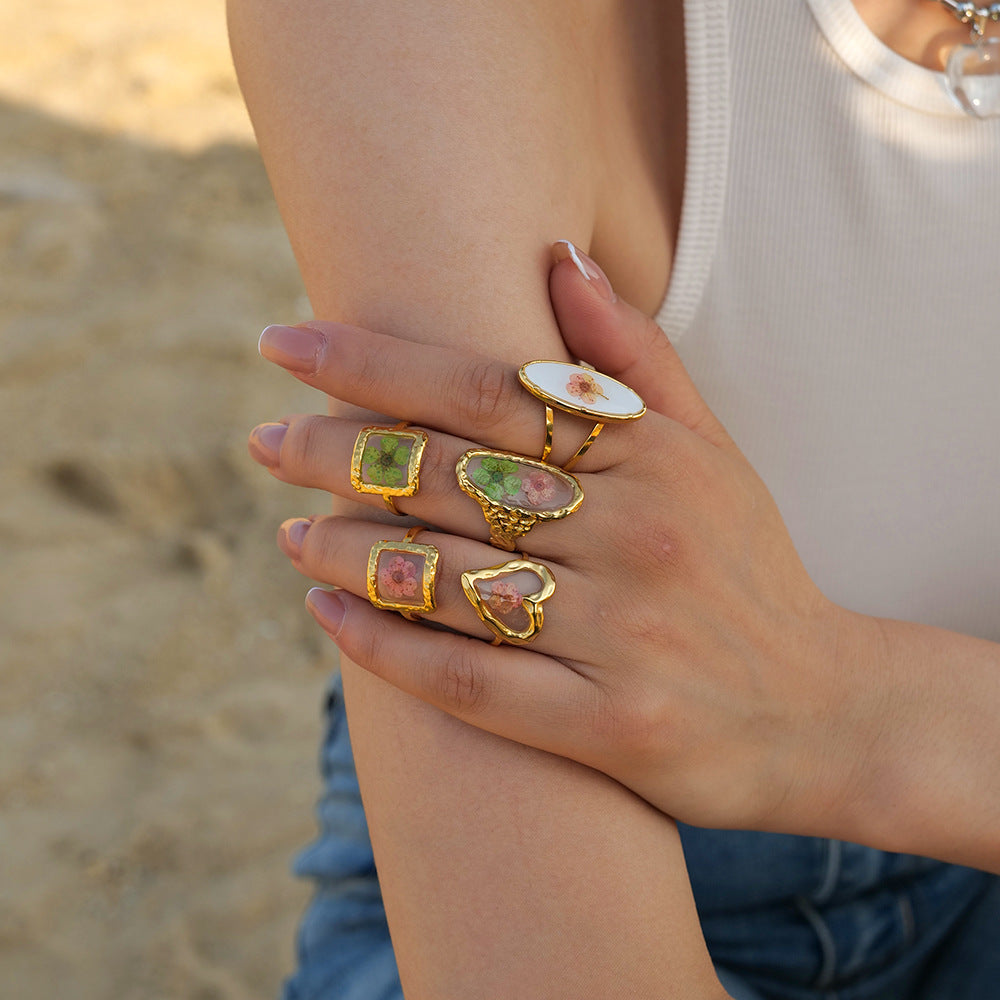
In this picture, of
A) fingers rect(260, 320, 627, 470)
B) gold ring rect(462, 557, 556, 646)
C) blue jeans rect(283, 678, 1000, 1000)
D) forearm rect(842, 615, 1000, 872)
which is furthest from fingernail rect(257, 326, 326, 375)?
blue jeans rect(283, 678, 1000, 1000)

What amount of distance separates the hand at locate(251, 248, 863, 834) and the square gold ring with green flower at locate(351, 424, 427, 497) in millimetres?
13

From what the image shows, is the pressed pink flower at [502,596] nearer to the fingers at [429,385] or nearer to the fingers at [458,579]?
the fingers at [458,579]

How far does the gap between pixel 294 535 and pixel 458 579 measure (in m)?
0.20

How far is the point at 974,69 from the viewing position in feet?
3.45

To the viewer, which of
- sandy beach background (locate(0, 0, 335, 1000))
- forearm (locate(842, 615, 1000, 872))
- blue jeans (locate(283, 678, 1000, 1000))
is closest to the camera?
forearm (locate(842, 615, 1000, 872))

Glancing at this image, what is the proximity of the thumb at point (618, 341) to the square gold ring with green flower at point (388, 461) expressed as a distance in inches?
8.3

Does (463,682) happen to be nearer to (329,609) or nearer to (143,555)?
(329,609)

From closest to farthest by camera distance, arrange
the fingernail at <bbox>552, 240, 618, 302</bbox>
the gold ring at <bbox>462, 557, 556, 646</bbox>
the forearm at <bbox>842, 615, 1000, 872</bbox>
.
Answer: the gold ring at <bbox>462, 557, 556, 646</bbox> < the fingernail at <bbox>552, 240, 618, 302</bbox> < the forearm at <bbox>842, 615, 1000, 872</bbox>

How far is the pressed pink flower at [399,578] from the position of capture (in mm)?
797

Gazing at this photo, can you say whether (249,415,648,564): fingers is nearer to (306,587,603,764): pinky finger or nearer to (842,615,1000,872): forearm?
(306,587,603,764): pinky finger

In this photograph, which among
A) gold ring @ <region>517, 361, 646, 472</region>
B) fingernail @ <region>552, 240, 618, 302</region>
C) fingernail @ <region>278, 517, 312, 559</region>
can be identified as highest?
fingernail @ <region>552, 240, 618, 302</region>

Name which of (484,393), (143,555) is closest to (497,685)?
(484,393)

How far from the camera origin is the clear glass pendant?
41.2 inches

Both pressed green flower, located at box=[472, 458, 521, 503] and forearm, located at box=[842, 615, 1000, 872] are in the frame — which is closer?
pressed green flower, located at box=[472, 458, 521, 503]
